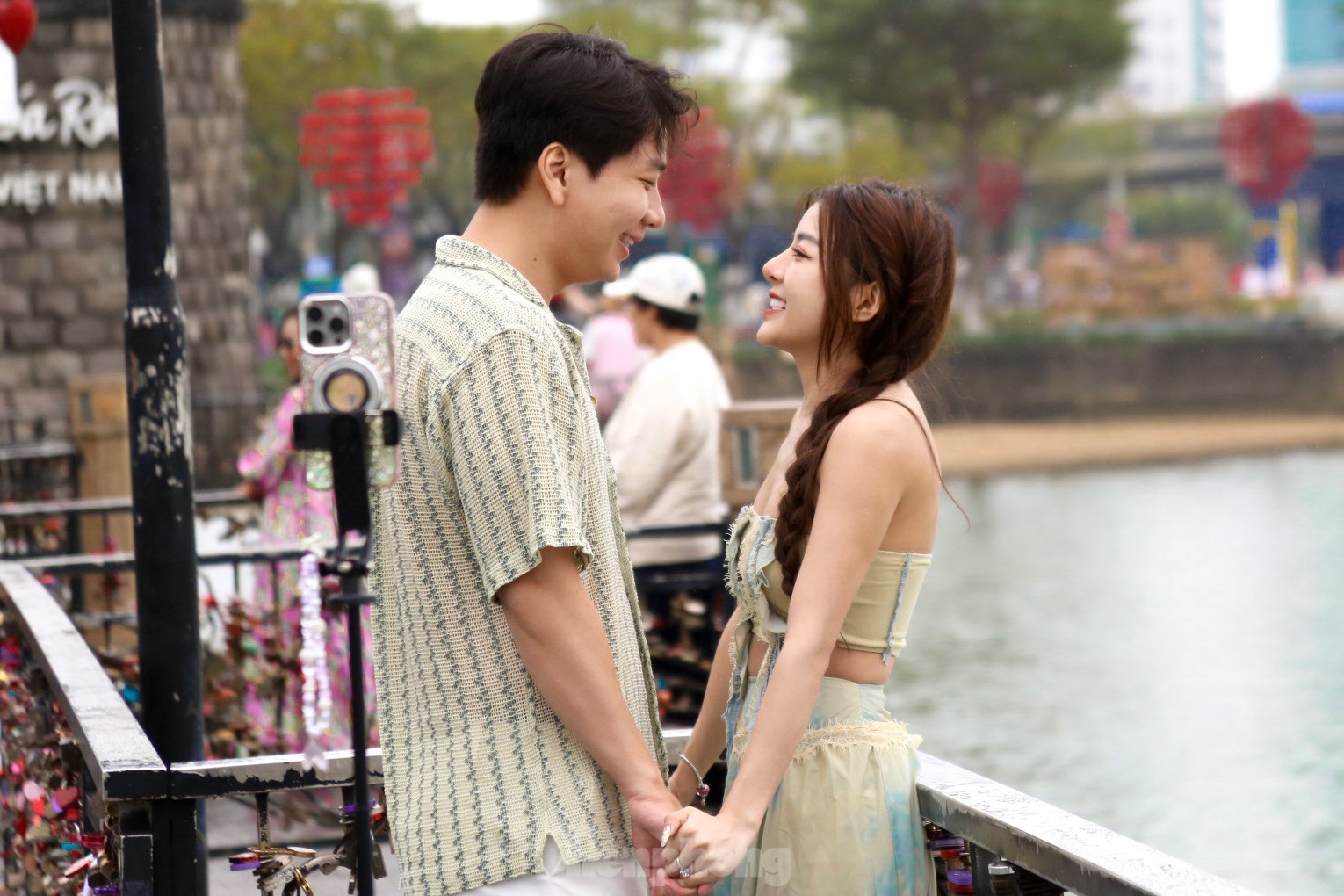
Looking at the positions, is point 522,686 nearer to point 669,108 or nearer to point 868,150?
point 669,108

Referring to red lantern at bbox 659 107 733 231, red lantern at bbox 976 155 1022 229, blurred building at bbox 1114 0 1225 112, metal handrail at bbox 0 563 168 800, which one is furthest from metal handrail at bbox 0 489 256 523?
blurred building at bbox 1114 0 1225 112

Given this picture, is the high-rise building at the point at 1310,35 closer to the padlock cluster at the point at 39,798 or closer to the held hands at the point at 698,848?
the padlock cluster at the point at 39,798

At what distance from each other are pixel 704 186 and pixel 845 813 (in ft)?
134

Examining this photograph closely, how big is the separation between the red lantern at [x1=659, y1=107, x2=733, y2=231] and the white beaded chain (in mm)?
38618

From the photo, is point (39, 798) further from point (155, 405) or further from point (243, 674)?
point (243, 674)

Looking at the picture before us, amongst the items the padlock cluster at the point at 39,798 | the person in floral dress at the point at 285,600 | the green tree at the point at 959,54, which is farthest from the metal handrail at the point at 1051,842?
the green tree at the point at 959,54

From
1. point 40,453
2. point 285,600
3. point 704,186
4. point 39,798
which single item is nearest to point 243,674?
point 285,600

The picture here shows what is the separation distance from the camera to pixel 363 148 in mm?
23734

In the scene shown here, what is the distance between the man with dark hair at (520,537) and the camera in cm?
193

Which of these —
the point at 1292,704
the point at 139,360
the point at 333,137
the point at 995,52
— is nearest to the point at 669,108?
the point at 139,360

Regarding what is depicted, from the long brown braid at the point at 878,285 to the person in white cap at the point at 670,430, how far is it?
10.7 ft

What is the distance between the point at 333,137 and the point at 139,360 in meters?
20.9

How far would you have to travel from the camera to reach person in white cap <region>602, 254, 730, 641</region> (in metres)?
5.61

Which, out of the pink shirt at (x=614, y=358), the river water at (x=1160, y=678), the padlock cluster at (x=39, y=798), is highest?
the pink shirt at (x=614, y=358)
